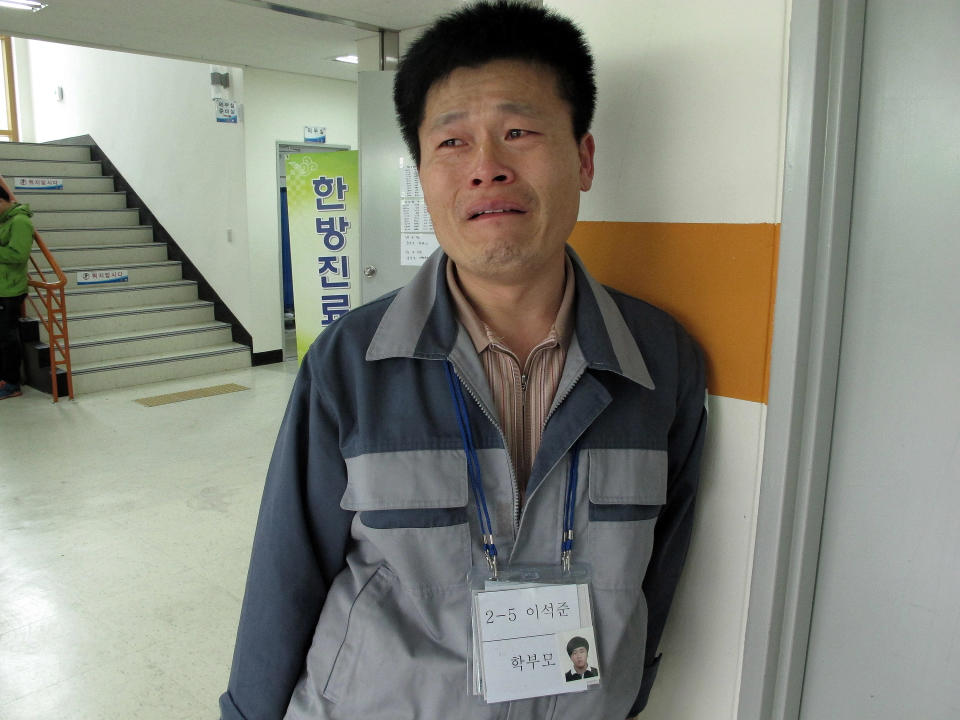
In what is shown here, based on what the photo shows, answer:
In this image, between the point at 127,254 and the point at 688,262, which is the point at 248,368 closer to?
the point at 127,254

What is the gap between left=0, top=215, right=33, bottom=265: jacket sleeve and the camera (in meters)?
5.36

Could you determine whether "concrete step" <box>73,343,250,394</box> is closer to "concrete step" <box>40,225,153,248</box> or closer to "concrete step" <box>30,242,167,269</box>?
"concrete step" <box>30,242,167,269</box>

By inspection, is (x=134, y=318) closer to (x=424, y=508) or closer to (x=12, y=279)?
(x=12, y=279)

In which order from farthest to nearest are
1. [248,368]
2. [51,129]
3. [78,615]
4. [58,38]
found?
1. [51,129]
2. [248,368]
3. [58,38]
4. [78,615]

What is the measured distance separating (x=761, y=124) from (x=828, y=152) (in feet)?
0.36

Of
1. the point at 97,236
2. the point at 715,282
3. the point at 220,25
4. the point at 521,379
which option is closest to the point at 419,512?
the point at 521,379

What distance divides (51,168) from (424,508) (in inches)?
330

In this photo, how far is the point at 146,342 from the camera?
6434 mm

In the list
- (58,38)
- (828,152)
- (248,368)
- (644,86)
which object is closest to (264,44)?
(58,38)

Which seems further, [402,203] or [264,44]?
[264,44]

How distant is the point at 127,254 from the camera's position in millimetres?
7285

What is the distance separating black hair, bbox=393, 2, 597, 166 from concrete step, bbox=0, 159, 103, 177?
7.81 meters

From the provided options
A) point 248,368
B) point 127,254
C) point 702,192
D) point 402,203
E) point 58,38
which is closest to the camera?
point 702,192

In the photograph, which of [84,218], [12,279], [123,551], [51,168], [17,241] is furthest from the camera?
[51,168]
